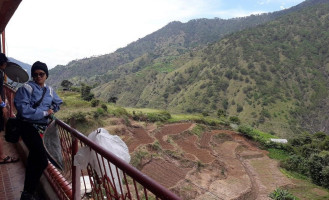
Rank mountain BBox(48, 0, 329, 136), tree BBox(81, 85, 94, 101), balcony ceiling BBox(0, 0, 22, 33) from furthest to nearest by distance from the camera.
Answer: mountain BBox(48, 0, 329, 136) → tree BBox(81, 85, 94, 101) → balcony ceiling BBox(0, 0, 22, 33)

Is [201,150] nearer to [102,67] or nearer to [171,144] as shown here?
[171,144]

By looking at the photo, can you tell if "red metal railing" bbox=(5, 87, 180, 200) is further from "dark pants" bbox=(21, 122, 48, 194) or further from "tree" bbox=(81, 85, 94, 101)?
"tree" bbox=(81, 85, 94, 101)

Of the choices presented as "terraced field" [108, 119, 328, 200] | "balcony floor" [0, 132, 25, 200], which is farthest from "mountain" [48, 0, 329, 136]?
"balcony floor" [0, 132, 25, 200]

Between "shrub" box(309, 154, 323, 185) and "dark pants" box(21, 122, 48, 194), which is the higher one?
"dark pants" box(21, 122, 48, 194)

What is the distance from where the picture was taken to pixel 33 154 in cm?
272

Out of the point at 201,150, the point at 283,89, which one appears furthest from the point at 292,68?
the point at 201,150

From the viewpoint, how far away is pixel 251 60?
3061 inches

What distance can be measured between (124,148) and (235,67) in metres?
78.3

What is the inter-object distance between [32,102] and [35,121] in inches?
8.2

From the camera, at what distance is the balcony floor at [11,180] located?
3367 millimetres

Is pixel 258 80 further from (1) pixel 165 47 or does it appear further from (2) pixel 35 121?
(1) pixel 165 47

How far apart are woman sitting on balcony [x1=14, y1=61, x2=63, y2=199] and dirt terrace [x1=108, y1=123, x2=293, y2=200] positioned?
14203mm

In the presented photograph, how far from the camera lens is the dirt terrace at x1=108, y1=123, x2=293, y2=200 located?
17.9 m

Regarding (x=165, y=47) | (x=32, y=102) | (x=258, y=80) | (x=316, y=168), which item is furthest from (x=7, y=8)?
(x=165, y=47)
